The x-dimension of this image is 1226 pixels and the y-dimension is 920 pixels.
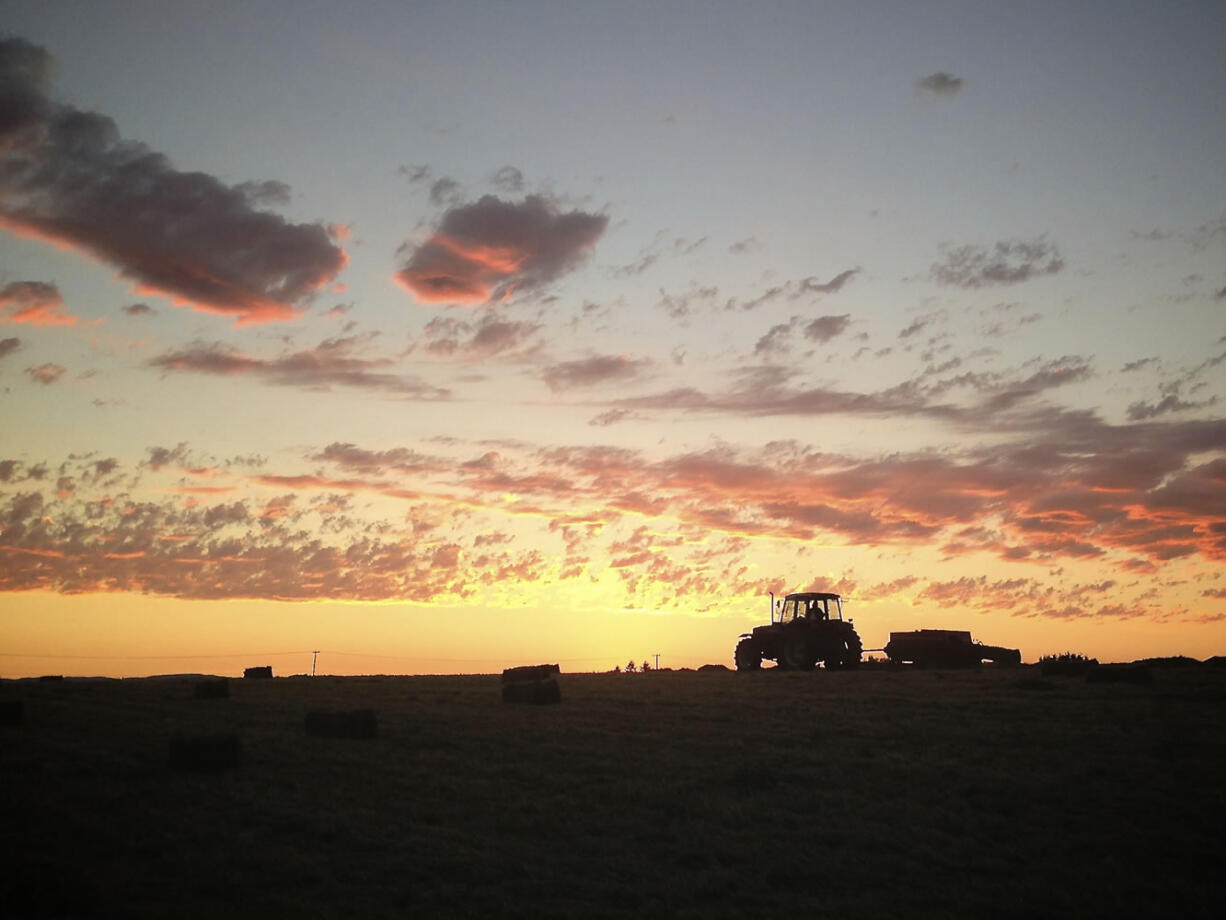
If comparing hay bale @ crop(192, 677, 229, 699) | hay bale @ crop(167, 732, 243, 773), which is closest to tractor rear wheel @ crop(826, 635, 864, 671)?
hay bale @ crop(192, 677, 229, 699)

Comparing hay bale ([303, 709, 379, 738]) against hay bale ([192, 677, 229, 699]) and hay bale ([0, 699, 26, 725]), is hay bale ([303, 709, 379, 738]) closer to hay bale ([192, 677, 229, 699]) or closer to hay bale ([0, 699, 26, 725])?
hay bale ([0, 699, 26, 725])

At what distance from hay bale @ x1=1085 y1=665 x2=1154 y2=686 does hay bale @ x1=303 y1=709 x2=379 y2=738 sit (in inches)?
975

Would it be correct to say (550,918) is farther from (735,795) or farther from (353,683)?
(353,683)

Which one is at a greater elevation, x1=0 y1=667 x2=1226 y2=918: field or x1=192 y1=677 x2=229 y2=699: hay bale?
x1=192 y1=677 x2=229 y2=699: hay bale

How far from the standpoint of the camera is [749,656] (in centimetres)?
4756

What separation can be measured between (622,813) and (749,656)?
96.3 feet

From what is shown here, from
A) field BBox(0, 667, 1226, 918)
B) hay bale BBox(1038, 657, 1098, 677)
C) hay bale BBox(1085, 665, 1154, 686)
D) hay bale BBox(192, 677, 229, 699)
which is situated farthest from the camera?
hay bale BBox(1038, 657, 1098, 677)

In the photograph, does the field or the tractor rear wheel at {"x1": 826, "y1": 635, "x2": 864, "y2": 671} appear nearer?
the field

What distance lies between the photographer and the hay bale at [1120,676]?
114 ft

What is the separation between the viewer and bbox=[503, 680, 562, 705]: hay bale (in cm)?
3091

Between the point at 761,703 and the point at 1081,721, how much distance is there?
28.8 ft

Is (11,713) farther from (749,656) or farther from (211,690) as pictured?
(749,656)

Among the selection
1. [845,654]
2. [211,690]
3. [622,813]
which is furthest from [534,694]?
[845,654]

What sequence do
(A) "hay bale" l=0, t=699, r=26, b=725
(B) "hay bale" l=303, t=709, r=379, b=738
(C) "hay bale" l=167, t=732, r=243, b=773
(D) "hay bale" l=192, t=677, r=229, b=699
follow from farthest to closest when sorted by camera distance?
(D) "hay bale" l=192, t=677, r=229, b=699 < (B) "hay bale" l=303, t=709, r=379, b=738 < (A) "hay bale" l=0, t=699, r=26, b=725 < (C) "hay bale" l=167, t=732, r=243, b=773
